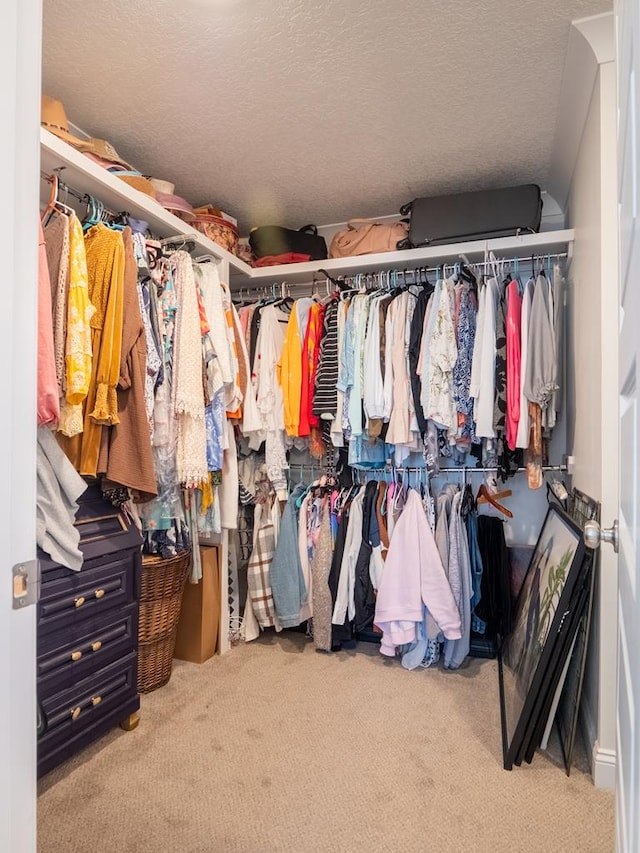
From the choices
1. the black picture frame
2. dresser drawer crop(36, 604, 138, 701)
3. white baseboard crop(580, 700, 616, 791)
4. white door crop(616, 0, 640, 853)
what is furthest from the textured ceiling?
white baseboard crop(580, 700, 616, 791)

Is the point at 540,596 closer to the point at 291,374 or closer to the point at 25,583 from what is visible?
the point at 291,374

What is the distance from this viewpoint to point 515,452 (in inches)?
104

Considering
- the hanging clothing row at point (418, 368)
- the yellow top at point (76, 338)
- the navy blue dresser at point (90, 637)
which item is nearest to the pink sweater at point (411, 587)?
the hanging clothing row at point (418, 368)

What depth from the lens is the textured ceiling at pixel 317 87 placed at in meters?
1.67

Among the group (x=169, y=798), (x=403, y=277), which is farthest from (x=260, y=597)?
(x=403, y=277)

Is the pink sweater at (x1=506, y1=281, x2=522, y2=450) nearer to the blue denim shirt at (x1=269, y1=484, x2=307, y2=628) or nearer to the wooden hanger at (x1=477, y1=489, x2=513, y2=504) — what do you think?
the wooden hanger at (x1=477, y1=489, x2=513, y2=504)

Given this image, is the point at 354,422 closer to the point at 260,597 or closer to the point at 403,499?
the point at 403,499

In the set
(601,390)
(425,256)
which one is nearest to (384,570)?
(601,390)

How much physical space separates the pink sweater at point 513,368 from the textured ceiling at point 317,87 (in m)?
0.71

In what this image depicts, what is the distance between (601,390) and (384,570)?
1322 mm

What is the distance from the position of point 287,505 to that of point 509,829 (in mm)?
1693

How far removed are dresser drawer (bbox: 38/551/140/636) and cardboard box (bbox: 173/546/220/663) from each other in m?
0.58

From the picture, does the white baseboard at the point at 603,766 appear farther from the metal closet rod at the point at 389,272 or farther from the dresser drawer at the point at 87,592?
the metal closet rod at the point at 389,272

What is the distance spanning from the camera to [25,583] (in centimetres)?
67
